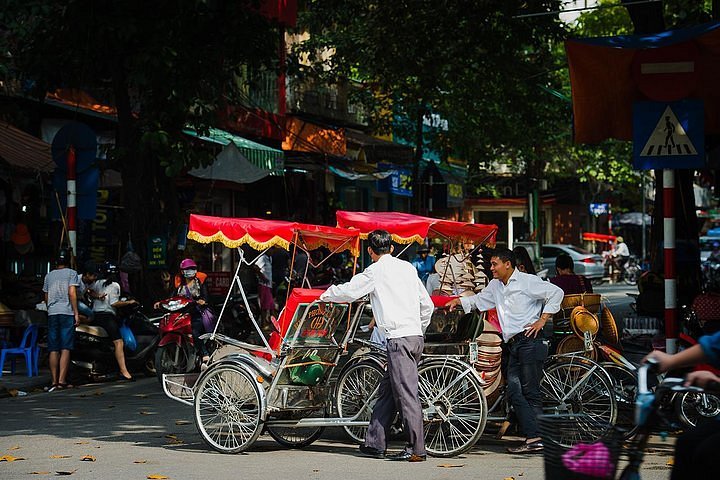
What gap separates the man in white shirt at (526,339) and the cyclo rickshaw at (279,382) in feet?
4.14

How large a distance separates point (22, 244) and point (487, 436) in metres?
11.1

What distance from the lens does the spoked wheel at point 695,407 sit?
33.9ft

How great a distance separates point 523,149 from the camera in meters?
37.3

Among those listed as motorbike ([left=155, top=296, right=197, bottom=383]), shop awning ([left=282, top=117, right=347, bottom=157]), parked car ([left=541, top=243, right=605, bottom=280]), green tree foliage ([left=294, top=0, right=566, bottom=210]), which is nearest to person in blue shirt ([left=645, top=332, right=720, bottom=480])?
motorbike ([left=155, top=296, right=197, bottom=383])

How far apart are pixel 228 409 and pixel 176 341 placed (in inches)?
212

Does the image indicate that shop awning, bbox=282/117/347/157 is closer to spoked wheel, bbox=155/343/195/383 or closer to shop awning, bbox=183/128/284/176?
shop awning, bbox=183/128/284/176

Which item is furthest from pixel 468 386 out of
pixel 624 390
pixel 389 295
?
pixel 624 390

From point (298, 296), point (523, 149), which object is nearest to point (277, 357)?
point (298, 296)

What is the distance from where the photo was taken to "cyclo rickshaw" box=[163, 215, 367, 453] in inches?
385

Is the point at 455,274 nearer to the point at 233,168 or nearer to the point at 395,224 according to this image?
the point at 395,224

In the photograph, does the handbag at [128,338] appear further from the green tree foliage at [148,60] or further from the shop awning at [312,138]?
the shop awning at [312,138]

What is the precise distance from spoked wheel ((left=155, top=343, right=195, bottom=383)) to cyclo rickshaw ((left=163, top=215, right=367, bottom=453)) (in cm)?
441

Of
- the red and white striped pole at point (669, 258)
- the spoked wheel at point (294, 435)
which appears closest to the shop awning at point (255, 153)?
the spoked wheel at point (294, 435)

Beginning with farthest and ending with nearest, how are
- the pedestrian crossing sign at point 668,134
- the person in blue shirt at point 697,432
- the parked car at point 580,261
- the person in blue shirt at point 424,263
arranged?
the parked car at point 580,261 < the person in blue shirt at point 424,263 < the pedestrian crossing sign at point 668,134 < the person in blue shirt at point 697,432
